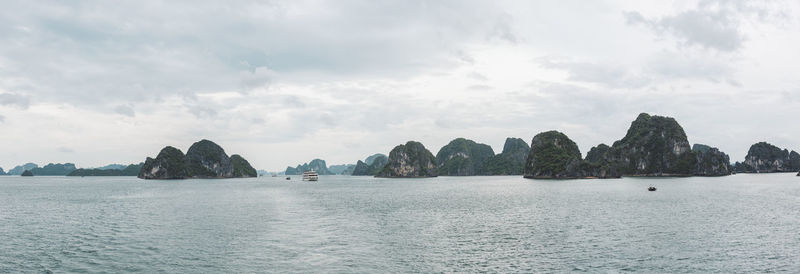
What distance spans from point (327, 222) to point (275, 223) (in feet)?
25.2

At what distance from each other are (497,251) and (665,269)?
14.9m

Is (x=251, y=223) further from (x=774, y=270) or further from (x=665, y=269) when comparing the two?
(x=774, y=270)

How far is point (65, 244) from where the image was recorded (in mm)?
54562

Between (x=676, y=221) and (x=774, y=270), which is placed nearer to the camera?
(x=774, y=270)

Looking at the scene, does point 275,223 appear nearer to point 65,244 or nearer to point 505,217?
point 65,244

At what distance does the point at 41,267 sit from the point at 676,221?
260 ft

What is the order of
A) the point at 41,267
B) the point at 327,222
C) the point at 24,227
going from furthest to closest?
1. the point at 327,222
2. the point at 24,227
3. the point at 41,267

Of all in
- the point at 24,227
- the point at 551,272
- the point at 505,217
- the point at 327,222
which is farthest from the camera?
the point at 505,217

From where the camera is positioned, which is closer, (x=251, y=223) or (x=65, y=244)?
(x=65, y=244)

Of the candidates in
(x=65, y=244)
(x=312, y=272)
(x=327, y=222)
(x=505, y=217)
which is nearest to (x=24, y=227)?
(x=65, y=244)

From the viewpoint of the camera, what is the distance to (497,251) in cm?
4950

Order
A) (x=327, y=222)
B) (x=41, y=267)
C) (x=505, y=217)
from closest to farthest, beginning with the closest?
(x=41, y=267) < (x=327, y=222) < (x=505, y=217)

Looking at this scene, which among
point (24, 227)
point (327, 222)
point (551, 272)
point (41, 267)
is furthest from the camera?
point (327, 222)

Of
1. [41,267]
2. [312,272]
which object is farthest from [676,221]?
[41,267]
